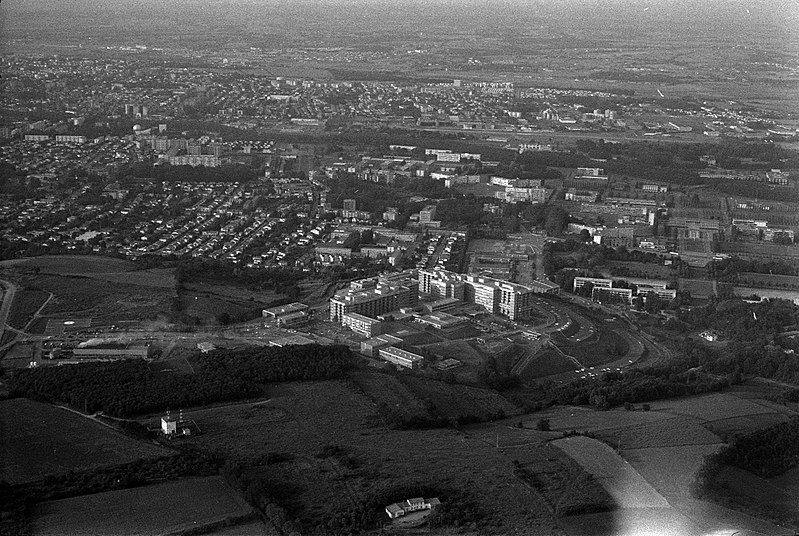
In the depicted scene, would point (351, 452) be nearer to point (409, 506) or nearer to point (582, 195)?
point (409, 506)

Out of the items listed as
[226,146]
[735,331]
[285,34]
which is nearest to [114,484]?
[735,331]

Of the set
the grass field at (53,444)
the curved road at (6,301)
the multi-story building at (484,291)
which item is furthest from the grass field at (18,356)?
the multi-story building at (484,291)

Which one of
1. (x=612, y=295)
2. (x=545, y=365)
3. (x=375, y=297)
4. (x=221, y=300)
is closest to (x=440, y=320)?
(x=375, y=297)

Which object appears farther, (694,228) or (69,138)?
(69,138)

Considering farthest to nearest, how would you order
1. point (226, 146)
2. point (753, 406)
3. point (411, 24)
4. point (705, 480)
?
point (411, 24), point (226, 146), point (753, 406), point (705, 480)

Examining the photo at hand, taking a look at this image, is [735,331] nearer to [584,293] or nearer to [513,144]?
[584,293]
